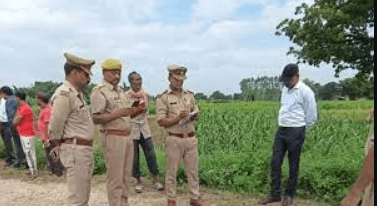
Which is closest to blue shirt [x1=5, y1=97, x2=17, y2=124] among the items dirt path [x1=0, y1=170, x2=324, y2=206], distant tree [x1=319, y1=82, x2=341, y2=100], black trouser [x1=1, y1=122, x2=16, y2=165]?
black trouser [x1=1, y1=122, x2=16, y2=165]

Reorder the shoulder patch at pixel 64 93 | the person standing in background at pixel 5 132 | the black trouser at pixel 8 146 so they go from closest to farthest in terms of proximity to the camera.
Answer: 1. the shoulder patch at pixel 64 93
2. the person standing in background at pixel 5 132
3. the black trouser at pixel 8 146

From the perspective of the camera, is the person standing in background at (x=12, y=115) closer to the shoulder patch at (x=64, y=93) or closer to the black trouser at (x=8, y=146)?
the black trouser at (x=8, y=146)

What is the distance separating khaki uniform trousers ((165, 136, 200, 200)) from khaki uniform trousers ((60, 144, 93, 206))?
5.12 ft

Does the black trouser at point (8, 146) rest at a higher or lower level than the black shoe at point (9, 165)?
higher

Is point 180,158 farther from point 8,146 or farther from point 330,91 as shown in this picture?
point 330,91

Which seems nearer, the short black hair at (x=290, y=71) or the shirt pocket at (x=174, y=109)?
the shirt pocket at (x=174, y=109)

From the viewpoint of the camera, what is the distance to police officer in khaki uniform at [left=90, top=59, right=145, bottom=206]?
198 inches

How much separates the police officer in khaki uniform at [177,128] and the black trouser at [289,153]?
1.09 metres

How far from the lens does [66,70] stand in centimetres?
439

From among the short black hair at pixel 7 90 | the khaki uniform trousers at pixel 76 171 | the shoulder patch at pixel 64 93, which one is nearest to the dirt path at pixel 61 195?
the short black hair at pixel 7 90

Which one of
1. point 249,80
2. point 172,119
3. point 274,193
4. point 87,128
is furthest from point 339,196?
point 249,80

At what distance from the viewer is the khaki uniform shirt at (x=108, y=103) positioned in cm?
504

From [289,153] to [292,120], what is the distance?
0.45 metres

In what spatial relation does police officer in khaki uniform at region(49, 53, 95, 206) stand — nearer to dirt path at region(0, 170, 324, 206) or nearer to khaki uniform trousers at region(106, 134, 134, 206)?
khaki uniform trousers at region(106, 134, 134, 206)
